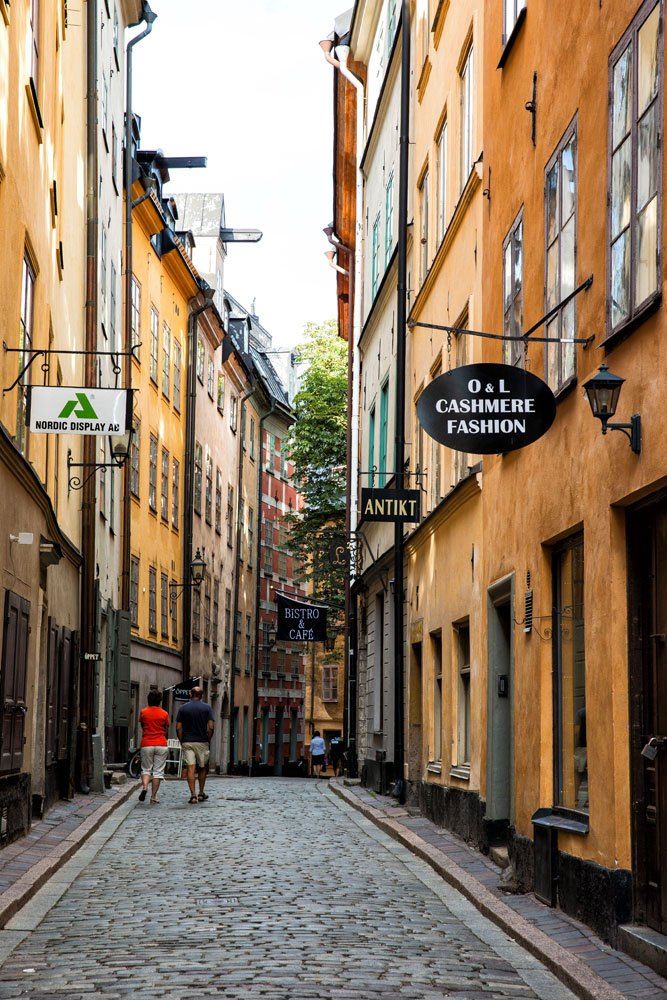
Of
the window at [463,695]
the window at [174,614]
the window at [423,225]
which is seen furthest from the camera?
the window at [174,614]

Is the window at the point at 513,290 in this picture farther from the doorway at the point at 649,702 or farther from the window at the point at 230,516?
the window at the point at 230,516

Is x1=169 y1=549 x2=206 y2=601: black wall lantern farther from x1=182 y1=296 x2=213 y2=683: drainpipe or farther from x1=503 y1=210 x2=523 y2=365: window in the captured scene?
x1=503 y1=210 x2=523 y2=365: window

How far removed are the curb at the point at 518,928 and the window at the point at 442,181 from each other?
7.54 metres

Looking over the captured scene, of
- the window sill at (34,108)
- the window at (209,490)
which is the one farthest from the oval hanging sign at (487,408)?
the window at (209,490)

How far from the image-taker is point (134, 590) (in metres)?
34.5

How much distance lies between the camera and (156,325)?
38.1m

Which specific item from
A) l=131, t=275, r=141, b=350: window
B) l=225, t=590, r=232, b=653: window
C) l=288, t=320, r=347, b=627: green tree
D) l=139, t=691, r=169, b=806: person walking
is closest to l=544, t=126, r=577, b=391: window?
l=139, t=691, r=169, b=806: person walking

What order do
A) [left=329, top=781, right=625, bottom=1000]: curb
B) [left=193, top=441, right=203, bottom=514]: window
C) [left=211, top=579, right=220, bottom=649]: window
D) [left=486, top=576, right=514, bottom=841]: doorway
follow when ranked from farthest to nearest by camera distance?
A: 1. [left=211, top=579, right=220, bottom=649]: window
2. [left=193, top=441, right=203, bottom=514]: window
3. [left=486, top=576, right=514, bottom=841]: doorway
4. [left=329, top=781, right=625, bottom=1000]: curb

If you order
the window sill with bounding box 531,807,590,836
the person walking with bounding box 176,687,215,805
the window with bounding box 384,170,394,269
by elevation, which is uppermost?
the window with bounding box 384,170,394,269

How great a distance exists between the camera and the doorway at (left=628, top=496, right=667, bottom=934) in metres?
8.12

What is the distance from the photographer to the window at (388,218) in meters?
24.8

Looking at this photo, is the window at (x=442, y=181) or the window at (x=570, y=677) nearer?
the window at (x=570, y=677)

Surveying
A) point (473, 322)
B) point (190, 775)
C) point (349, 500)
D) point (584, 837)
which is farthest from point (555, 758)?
point (349, 500)

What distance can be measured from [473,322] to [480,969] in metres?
8.55
